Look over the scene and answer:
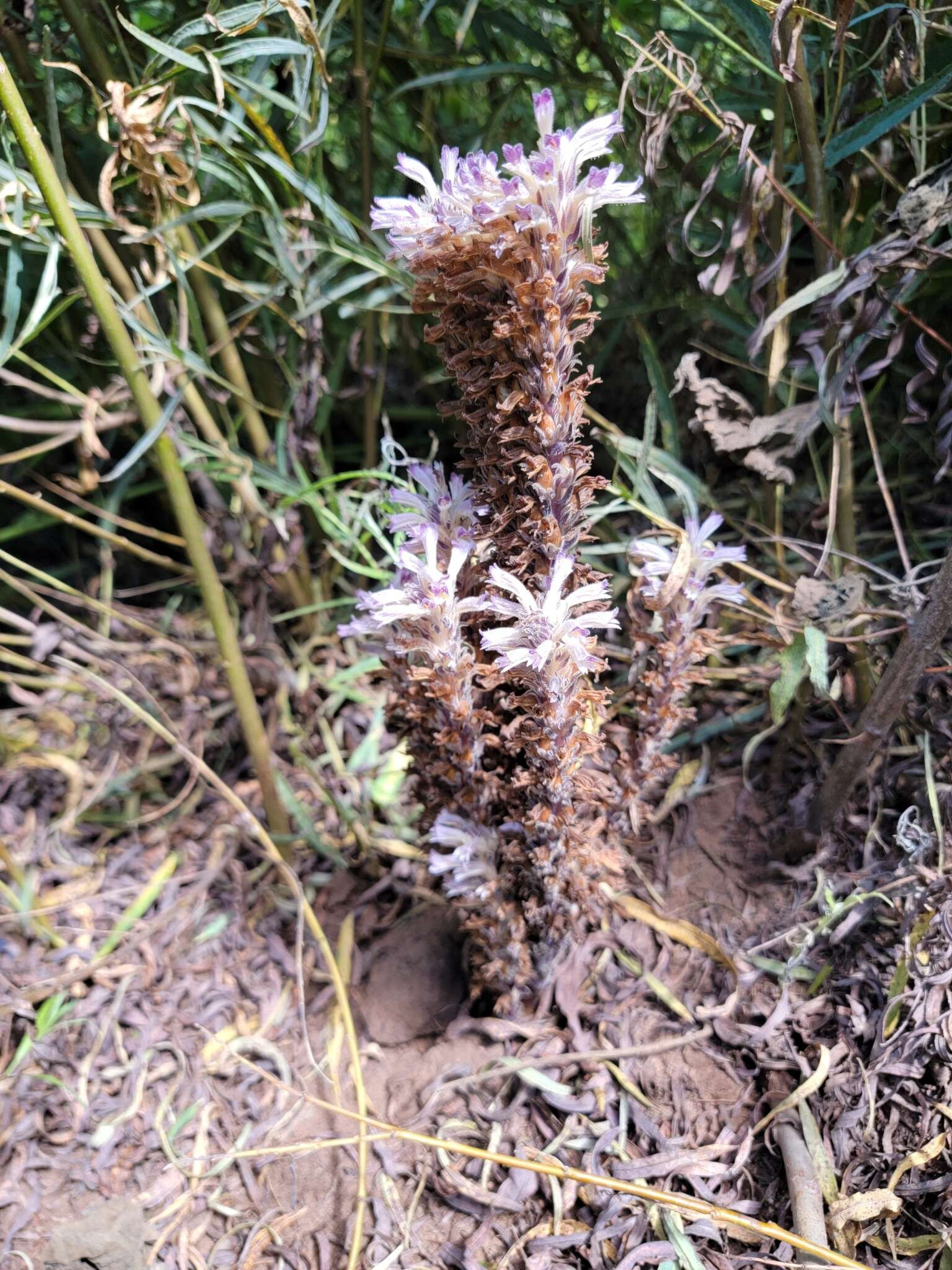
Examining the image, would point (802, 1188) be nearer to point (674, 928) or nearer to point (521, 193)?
point (674, 928)

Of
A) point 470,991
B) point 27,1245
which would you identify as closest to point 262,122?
point 470,991

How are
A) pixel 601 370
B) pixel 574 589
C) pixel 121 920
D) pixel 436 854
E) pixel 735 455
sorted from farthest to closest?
pixel 601 370, pixel 121 920, pixel 735 455, pixel 436 854, pixel 574 589

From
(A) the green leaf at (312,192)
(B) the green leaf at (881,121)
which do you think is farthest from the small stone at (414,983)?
(B) the green leaf at (881,121)

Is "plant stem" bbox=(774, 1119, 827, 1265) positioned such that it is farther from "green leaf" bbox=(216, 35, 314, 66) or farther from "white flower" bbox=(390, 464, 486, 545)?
"green leaf" bbox=(216, 35, 314, 66)

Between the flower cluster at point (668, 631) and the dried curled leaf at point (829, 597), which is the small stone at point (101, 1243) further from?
the dried curled leaf at point (829, 597)

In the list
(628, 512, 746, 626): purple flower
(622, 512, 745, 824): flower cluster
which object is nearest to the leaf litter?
(622, 512, 745, 824): flower cluster

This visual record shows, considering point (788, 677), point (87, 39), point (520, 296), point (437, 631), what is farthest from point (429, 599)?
point (87, 39)

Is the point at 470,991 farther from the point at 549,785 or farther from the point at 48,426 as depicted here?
the point at 48,426
